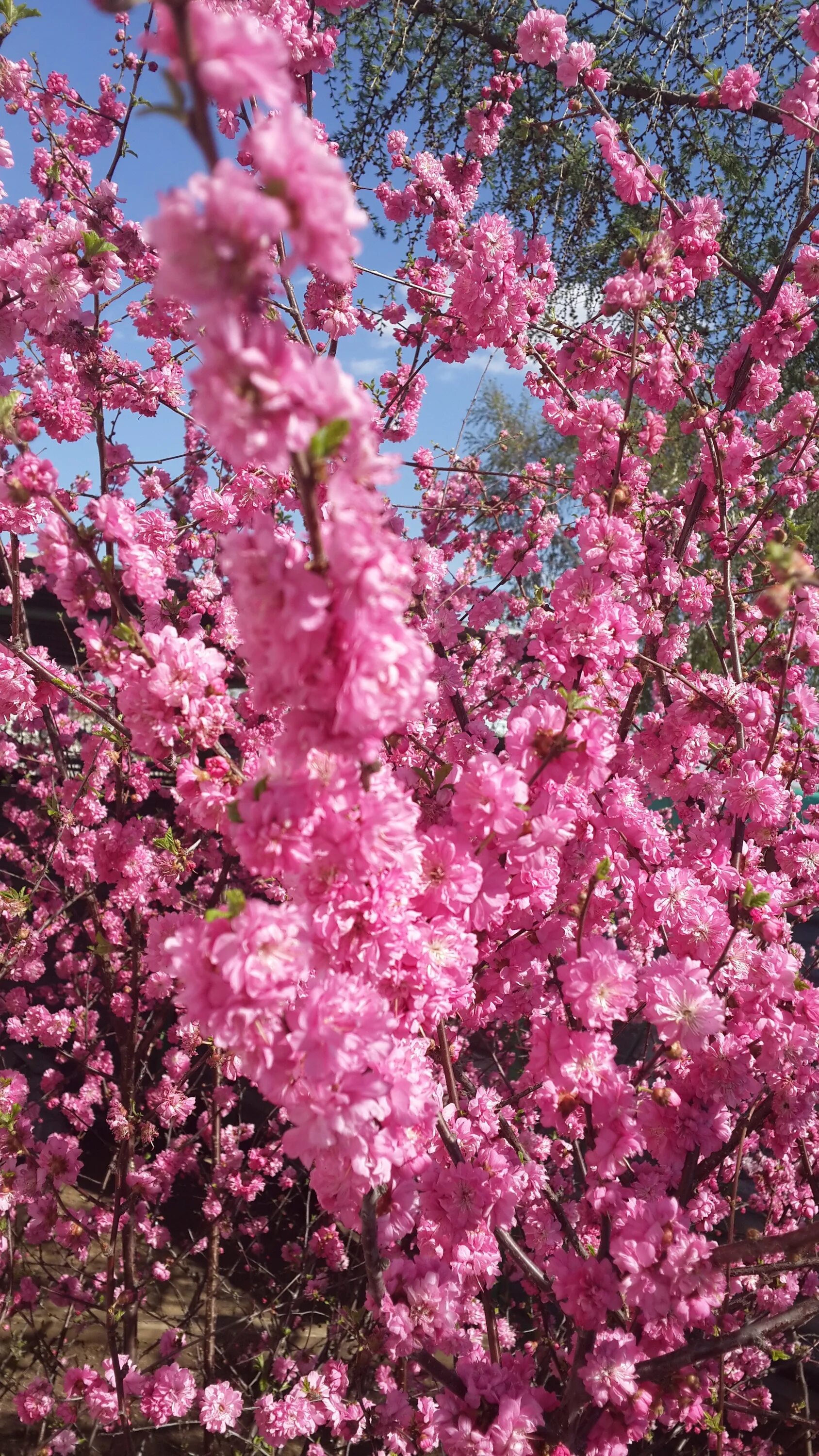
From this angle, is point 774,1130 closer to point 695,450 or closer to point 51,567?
point 51,567

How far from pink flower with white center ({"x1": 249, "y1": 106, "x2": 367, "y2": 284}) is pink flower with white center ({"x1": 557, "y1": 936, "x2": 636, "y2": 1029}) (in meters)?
1.42

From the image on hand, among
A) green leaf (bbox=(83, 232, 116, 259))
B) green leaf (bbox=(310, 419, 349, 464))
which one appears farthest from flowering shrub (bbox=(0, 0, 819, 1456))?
green leaf (bbox=(83, 232, 116, 259))

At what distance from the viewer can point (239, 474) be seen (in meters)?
3.42

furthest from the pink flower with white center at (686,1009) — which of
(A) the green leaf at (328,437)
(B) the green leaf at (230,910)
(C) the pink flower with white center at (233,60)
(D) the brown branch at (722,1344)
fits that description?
(C) the pink flower with white center at (233,60)

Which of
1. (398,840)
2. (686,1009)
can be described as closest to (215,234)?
(398,840)

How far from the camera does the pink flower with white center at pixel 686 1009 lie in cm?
178

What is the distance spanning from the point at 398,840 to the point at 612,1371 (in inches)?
52.5

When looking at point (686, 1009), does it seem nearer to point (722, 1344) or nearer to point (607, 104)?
point (722, 1344)

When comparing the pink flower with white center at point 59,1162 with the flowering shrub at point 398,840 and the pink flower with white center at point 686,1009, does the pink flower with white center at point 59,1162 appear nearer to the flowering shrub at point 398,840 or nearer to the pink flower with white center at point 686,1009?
the flowering shrub at point 398,840

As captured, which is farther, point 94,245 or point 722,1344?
point 94,245

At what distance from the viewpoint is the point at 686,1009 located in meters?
1.80

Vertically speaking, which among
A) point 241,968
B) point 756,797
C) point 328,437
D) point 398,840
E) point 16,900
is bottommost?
point 241,968

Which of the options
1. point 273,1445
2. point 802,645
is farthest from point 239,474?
point 273,1445

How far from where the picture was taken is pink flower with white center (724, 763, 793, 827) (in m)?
2.54
